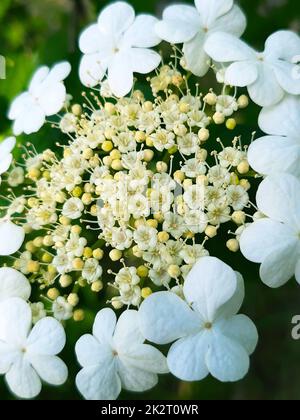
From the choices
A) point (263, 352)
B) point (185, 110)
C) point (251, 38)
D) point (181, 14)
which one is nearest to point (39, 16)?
point (251, 38)

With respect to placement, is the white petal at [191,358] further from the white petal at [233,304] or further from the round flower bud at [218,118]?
the round flower bud at [218,118]

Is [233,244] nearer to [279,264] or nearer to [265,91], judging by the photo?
[279,264]

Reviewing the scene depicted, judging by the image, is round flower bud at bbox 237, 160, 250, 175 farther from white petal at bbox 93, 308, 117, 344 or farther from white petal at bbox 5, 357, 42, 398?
white petal at bbox 5, 357, 42, 398

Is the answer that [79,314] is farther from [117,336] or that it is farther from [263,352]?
[263,352]

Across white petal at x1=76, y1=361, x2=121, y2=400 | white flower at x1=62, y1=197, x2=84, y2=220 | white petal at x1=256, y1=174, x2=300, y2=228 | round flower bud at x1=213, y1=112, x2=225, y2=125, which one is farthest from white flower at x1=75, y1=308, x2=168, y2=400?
round flower bud at x1=213, y1=112, x2=225, y2=125

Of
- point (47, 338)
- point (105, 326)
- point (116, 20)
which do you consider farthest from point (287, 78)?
point (47, 338)

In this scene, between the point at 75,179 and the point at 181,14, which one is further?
the point at 181,14

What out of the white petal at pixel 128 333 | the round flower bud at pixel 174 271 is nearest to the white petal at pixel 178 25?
the round flower bud at pixel 174 271
